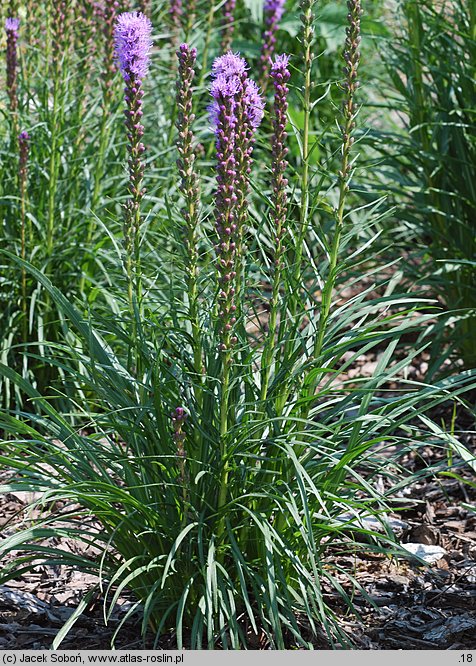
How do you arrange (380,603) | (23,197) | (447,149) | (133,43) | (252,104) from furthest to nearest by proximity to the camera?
(447,149) < (23,197) < (380,603) < (133,43) < (252,104)

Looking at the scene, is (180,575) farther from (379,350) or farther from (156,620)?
(379,350)

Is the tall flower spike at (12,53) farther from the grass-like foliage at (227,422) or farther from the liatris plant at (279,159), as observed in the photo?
the liatris plant at (279,159)

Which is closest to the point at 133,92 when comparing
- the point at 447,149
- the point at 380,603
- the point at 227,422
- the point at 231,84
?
the point at 231,84

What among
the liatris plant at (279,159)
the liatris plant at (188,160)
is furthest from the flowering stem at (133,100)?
the liatris plant at (279,159)

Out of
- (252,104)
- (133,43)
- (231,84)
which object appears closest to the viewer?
(231,84)

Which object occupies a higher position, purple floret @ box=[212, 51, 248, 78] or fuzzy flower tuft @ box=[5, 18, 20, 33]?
fuzzy flower tuft @ box=[5, 18, 20, 33]

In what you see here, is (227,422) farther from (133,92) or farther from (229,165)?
(133,92)

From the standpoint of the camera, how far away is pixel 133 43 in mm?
2436

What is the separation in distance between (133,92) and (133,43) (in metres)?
0.13

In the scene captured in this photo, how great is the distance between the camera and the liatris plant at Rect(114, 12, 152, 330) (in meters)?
2.44

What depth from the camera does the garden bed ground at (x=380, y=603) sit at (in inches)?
105

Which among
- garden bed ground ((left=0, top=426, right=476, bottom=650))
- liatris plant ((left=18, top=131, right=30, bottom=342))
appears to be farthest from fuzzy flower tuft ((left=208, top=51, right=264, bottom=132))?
liatris plant ((left=18, top=131, right=30, bottom=342))

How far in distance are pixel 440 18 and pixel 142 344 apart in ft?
8.19

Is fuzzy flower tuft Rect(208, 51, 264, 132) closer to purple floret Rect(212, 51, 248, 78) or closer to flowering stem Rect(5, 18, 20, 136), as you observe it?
purple floret Rect(212, 51, 248, 78)
